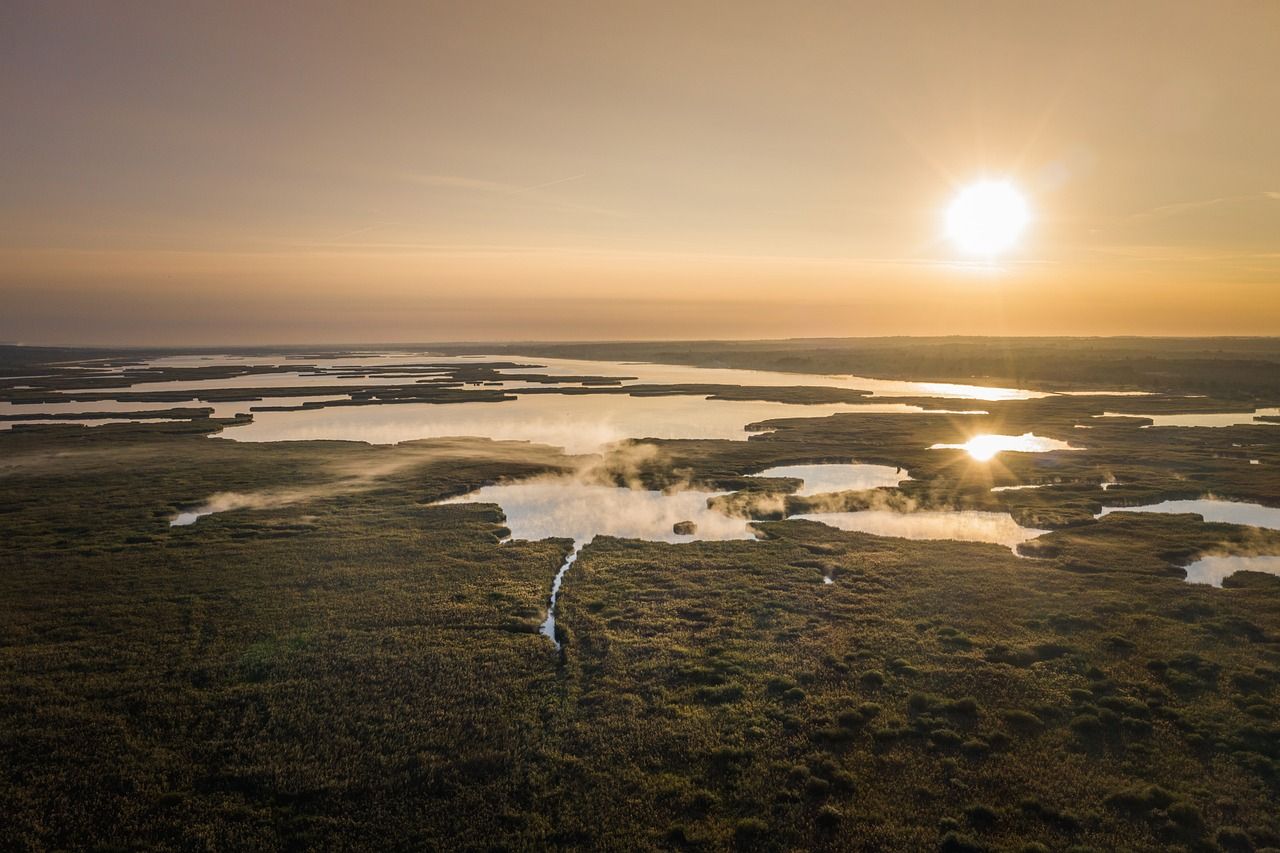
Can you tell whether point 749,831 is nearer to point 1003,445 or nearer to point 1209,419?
point 1003,445

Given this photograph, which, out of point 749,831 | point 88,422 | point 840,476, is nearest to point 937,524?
point 840,476

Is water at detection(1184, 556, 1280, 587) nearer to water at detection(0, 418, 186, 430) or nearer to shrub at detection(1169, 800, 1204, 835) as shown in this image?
shrub at detection(1169, 800, 1204, 835)

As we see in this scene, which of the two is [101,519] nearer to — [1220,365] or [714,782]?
[714,782]

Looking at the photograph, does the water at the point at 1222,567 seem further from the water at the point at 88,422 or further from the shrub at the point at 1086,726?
the water at the point at 88,422

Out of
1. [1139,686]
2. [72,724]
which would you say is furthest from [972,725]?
[72,724]

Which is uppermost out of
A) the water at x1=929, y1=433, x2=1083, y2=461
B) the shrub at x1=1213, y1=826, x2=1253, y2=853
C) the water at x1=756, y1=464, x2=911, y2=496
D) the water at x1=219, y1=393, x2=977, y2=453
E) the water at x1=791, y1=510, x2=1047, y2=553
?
the water at x1=219, y1=393, x2=977, y2=453

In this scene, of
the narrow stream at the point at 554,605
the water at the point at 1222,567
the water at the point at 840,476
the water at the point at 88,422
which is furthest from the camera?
the water at the point at 88,422

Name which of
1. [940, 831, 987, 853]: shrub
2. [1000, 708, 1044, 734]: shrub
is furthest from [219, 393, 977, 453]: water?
[940, 831, 987, 853]: shrub

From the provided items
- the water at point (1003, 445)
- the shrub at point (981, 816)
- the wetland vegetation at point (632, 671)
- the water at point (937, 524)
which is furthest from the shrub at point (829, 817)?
the water at point (1003, 445)

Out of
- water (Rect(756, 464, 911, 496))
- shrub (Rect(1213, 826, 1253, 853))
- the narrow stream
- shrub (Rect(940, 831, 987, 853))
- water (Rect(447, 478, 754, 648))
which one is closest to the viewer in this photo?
shrub (Rect(1213, 826, 1253, 853))
